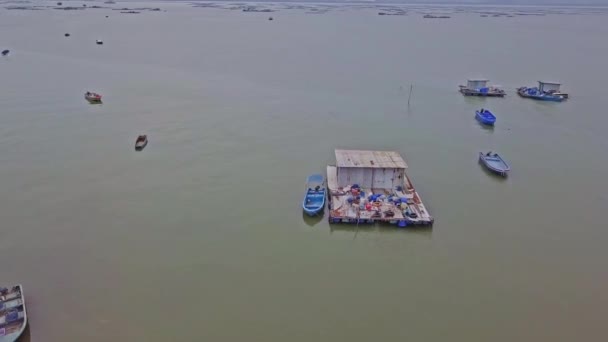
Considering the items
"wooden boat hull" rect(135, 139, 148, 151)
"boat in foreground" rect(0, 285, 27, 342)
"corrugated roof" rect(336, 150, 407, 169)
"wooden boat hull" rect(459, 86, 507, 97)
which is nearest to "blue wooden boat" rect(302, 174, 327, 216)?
"corrugated roof" rect(336, 150, 407, 169)

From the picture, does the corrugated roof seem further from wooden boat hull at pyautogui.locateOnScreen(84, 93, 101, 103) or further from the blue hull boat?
the blue hull boat

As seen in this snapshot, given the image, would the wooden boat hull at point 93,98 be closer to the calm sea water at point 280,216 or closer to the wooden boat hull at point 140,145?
the calm sea water at point 280,216

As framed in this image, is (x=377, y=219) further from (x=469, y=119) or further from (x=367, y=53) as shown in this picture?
(x=367, y=53)

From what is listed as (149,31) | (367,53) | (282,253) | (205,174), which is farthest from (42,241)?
(149,31)

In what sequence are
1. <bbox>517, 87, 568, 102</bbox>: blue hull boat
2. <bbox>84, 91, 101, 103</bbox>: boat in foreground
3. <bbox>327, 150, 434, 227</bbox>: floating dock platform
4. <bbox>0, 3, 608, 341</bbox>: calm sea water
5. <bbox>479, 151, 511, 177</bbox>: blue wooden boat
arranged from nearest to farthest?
<bbox>0, 3, 608, 341</bbox>: calm sea water, <bbox>327, 150, 434, 227</bbox>: floating dock platform, <bbox>479, 151, 511, 177</bbox>: blue wooden boat, <bbox>84, 91, 101, 103</bbox>: boat in foreground, <bbox>517, 87, 568, 102</bbox>: blue hull boat

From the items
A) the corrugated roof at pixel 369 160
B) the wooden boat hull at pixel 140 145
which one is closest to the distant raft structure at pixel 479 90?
the corrugated roof at pixel 369 160

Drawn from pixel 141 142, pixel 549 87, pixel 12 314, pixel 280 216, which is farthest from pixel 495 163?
pixel 12 314

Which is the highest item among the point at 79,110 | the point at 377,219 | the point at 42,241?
the point at 79,110
